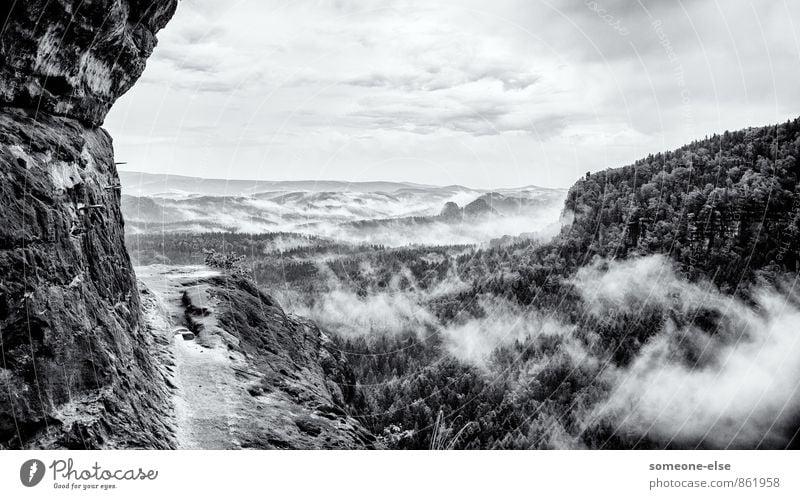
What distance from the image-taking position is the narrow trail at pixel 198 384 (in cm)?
1908

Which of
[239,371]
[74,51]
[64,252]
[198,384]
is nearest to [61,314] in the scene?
[64,252]

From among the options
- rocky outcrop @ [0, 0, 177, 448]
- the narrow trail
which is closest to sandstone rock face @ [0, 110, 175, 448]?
rocky outcrop @ [0, 0, 177, 448]

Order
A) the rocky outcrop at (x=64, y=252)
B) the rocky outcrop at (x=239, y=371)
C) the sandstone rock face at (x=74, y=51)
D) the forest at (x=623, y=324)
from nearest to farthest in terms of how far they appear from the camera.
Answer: the rocky outcrop at (x=64, y=252) → the sandstone rock face at (x=74, y=51) → the rocky outcrop at (x=239, y=371) → the forest at (x=623, y=324)

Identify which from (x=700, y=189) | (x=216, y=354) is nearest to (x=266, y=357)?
(x=216, y=354)

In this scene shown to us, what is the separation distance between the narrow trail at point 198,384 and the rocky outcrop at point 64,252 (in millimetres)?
1017

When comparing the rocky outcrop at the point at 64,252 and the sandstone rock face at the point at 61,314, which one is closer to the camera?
the sandstone rock face at the point at 61,314

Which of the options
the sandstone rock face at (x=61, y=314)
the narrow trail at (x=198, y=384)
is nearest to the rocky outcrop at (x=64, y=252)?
the sandstone rock face at (x=61, y=314)

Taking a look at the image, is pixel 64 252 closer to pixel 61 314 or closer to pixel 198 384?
pixel 61 314

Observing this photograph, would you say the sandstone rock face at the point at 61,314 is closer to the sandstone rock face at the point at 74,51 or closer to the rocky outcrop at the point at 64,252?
the rocky outcrop at the point at 64,252

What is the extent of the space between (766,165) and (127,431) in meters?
92.1

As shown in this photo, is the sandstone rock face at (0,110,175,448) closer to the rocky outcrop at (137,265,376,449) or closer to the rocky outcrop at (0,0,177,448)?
the rocky outcrop at (0,0,177,448)

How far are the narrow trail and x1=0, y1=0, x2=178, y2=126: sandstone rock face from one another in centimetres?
1160

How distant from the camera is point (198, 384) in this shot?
22.9 m

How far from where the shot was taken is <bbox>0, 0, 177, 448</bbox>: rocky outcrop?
14.3m
